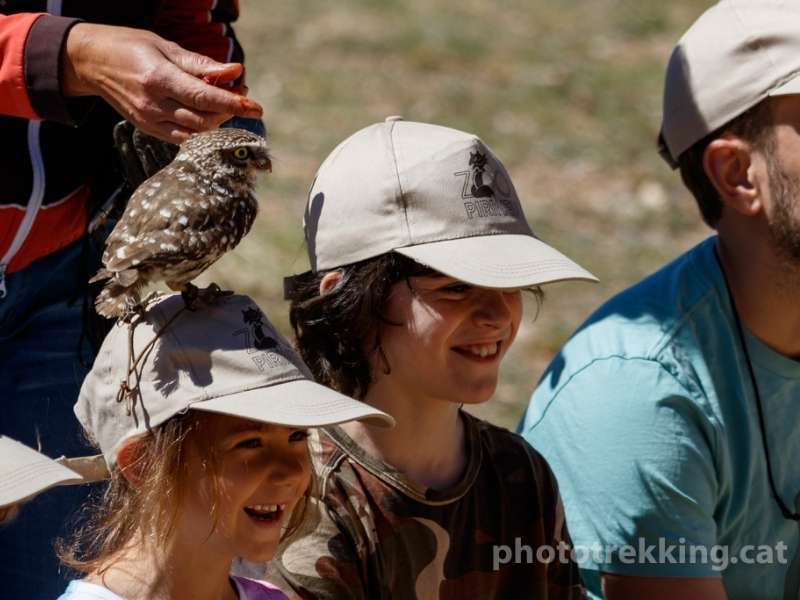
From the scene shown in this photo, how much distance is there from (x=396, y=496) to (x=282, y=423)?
673 mm

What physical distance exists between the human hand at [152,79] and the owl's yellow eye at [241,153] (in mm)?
74

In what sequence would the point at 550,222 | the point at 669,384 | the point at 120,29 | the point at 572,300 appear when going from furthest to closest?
the point at 550,222 → the point at 572,300 → the point at 669,384 → the point at 120,29

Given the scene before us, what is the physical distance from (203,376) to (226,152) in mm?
437

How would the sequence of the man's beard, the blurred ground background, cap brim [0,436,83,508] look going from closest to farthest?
cap brim [0,436,83,508], the man's beard, the blurred ground background

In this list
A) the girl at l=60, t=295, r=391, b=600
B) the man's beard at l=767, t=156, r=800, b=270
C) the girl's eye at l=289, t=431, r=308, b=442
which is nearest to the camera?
the girl at l=60, t=295, r=391, b=600

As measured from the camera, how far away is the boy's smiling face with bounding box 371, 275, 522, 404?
11.0ft

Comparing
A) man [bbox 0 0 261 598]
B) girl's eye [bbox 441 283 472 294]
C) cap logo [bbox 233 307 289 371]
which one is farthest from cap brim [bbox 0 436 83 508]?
girl's eye [bbox 441 283 472 294]

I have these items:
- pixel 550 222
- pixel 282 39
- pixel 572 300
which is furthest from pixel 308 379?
pixel 282 39

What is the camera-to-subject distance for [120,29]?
273cm

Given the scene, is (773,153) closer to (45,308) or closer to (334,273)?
(334,273)

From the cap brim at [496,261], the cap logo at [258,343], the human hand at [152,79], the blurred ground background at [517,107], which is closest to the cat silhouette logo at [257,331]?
the cap logo at [258,343]

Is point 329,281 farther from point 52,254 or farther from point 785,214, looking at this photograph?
point 785,214

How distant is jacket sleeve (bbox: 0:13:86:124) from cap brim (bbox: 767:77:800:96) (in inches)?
79.6

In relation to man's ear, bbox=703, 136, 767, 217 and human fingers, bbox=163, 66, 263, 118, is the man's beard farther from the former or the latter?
human fingers, bbox=163, 66, 263, 118
